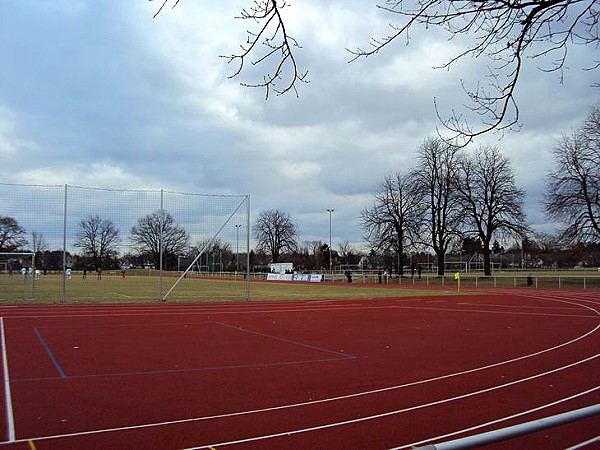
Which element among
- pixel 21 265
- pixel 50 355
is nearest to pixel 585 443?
pixel 50 355

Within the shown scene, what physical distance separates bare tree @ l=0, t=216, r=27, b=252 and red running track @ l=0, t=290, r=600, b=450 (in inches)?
471

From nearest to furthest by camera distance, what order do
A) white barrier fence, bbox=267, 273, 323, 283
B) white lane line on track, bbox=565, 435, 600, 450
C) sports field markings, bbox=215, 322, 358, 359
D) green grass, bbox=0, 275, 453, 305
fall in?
1. white lane line on track, bbox=565, 435, 600, 450
2. sports field markings, bbox=215, 322, 358, 359
3. green grass, bbox=0, 275, 453, 305
4. white barrier fence, bbox=267, 273, 323, 283

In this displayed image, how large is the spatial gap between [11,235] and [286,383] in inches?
1138

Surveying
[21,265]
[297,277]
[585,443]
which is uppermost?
[21,265]

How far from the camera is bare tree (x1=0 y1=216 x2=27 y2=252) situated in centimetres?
2764

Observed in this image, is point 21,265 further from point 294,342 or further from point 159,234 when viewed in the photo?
point 294,342

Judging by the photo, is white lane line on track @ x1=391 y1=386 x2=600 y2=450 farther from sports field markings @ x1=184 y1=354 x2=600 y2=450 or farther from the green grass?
the green grass

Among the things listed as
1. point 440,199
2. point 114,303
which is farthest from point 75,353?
point 440,199

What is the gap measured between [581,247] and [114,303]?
39.0m

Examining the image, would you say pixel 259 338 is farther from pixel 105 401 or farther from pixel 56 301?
pixel 56 301

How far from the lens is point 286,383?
28.5 feet

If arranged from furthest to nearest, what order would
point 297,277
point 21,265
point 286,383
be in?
point 297,277, point 21,265, point 286,383

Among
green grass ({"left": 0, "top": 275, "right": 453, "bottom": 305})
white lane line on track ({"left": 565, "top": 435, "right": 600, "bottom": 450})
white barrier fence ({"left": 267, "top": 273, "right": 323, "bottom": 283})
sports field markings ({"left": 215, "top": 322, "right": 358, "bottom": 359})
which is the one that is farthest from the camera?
white barrier fence ({"left": 267, "top": 273, "right": 323, "bottom": 283})

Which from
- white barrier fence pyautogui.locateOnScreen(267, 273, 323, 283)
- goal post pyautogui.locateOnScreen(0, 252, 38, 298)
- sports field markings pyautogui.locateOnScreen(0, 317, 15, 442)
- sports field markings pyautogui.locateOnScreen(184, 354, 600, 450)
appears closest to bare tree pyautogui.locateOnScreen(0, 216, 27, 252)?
goal post pyautogui.locateOnScreen(0, 252, 38, 298)
